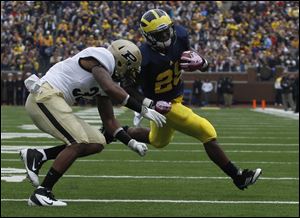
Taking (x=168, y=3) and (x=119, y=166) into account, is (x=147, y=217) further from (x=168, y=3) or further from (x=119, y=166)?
(x=168, y=3)

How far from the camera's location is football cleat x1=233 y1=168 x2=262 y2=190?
9195 millimetres

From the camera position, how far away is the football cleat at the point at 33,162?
26.6 ft

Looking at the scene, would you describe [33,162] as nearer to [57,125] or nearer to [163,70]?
[57,125]

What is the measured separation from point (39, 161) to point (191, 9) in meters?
31.0

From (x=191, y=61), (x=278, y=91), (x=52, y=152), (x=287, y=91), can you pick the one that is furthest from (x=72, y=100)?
(x=278, y=91)

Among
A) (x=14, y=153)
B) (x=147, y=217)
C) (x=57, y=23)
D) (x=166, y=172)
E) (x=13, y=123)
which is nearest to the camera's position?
(x=147, y=217)

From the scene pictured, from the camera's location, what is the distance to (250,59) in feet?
118

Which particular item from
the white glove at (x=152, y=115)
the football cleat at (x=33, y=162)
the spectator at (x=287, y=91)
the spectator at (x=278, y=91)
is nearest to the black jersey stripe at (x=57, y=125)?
the football cleat at (x=33, y=162)

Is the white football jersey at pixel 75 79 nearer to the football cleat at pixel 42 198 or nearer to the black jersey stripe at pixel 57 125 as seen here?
the black jersey stripe at pixel 57 125

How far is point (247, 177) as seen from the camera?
923 cm

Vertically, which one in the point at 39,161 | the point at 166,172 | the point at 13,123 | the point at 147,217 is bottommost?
the point at 13,123

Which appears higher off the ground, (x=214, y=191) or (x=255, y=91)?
(x=214, y=191)

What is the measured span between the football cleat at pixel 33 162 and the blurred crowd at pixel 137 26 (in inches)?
1012

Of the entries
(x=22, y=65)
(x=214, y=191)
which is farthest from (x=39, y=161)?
(x=22, y=65)
